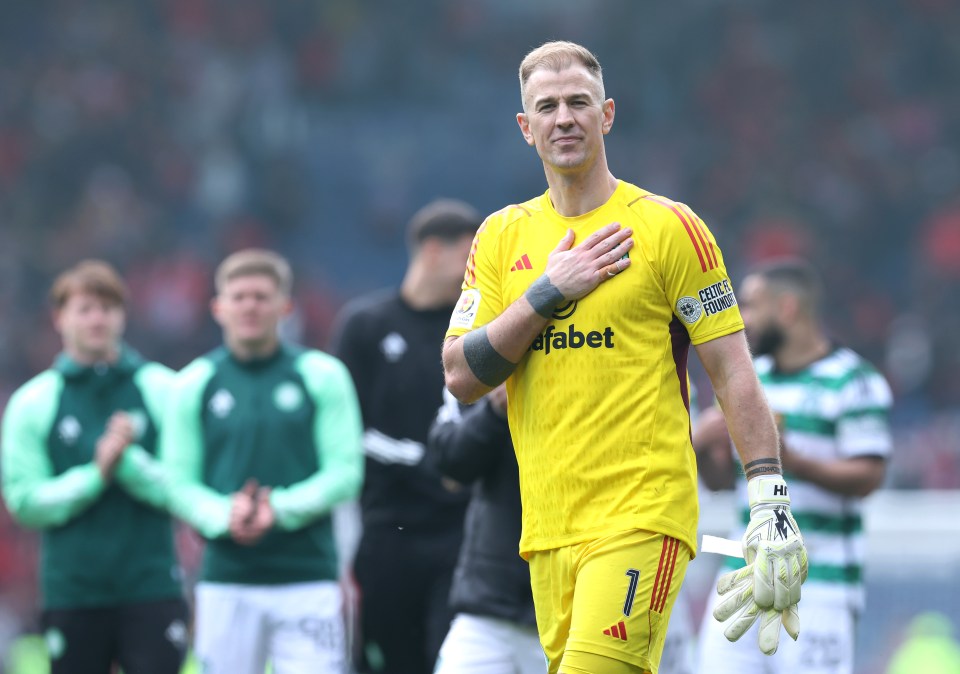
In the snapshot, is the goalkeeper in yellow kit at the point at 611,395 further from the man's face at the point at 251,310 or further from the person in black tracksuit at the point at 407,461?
the man's face at the point at 251,310

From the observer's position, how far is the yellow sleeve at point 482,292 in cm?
440

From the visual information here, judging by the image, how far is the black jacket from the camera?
537 cm

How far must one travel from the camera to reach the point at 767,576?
155 inches

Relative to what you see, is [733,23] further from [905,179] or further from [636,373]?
[636,373]

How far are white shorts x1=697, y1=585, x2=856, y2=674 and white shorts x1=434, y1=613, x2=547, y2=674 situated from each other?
128cm

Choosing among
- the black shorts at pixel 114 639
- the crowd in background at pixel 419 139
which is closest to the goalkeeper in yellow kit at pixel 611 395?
the black shorts at pixel 114 639

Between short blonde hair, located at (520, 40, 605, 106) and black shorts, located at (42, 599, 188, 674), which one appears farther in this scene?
black shorts, located at (42, 599, 188, 674)

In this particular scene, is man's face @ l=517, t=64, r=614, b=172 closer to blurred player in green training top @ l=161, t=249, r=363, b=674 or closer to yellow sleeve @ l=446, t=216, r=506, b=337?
yellow sleeve @ l=446, t=216, r=506, b=337

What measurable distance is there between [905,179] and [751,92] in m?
2.52

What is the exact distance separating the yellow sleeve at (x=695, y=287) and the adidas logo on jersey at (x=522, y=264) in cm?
40

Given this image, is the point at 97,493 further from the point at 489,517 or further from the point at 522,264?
the point at 522,264

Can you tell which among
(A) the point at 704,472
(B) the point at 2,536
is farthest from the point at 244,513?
(B) the point at 2,536

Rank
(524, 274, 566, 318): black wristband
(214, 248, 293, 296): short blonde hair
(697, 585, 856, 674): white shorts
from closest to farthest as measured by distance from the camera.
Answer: (524, 274, 566, 318): black wristband, (697, 585, 856, 674): white shorts, (214, 248, 293, 296): short blonde hair

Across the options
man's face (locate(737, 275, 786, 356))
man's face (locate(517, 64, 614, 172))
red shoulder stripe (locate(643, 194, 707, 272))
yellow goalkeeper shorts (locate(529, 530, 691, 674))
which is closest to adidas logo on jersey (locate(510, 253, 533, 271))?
man's face (locate(517, 64, 614, 172))
